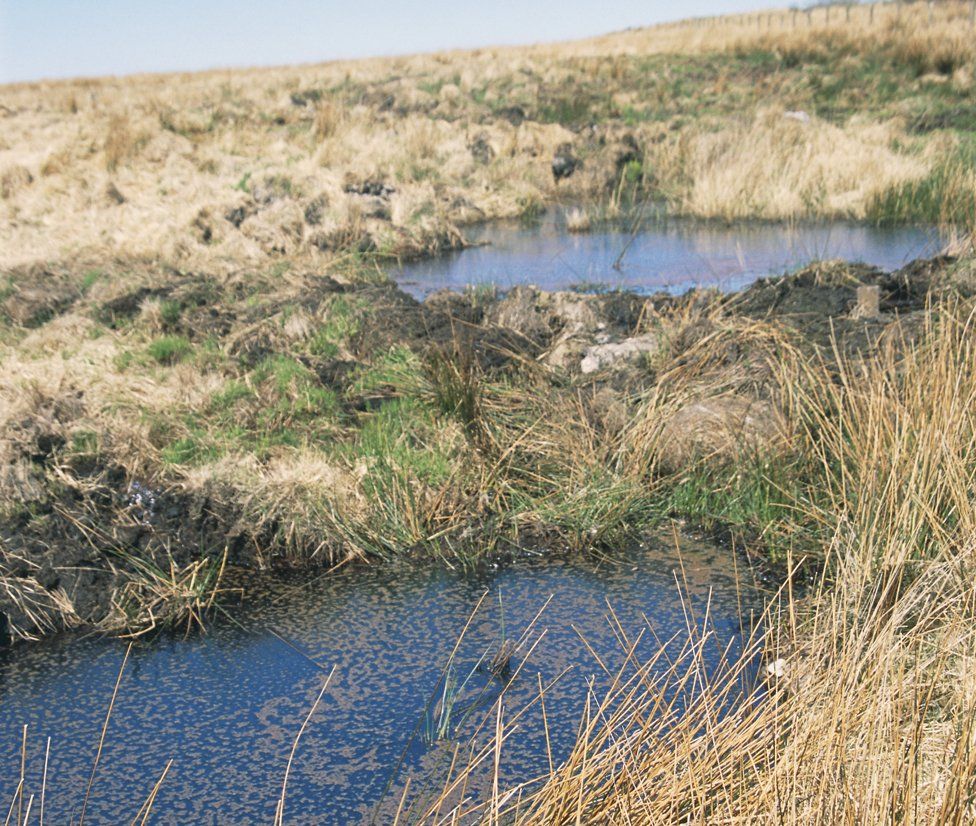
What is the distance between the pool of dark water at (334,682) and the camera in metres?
3.16

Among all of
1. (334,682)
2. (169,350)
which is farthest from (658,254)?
(334,682)

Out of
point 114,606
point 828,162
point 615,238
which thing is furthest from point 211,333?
point 828,162

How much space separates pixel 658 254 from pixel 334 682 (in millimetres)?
6754

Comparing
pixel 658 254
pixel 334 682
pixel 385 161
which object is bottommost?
pixel 334 682

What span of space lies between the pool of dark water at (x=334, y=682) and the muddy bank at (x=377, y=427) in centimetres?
22

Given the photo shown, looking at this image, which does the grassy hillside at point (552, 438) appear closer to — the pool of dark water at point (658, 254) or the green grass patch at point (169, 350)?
the green grass patch at point (169, 350)

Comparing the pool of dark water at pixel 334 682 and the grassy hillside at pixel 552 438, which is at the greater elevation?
the grassy hillside at pixel 552 438

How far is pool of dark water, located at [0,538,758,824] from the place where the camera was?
10.4 ft

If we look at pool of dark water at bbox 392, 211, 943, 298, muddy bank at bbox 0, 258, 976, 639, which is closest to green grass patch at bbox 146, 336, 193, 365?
muddy bank at bbox 0, 258, 976, 639

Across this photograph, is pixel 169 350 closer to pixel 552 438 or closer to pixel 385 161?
pixel 552 438

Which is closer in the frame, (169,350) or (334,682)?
(334,682)

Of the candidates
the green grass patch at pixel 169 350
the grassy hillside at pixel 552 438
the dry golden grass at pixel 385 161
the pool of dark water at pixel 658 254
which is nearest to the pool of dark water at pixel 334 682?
the grassy hillside at pixel 552 438

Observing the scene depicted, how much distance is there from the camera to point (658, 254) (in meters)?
9.70

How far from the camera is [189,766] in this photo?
10.7 ft
